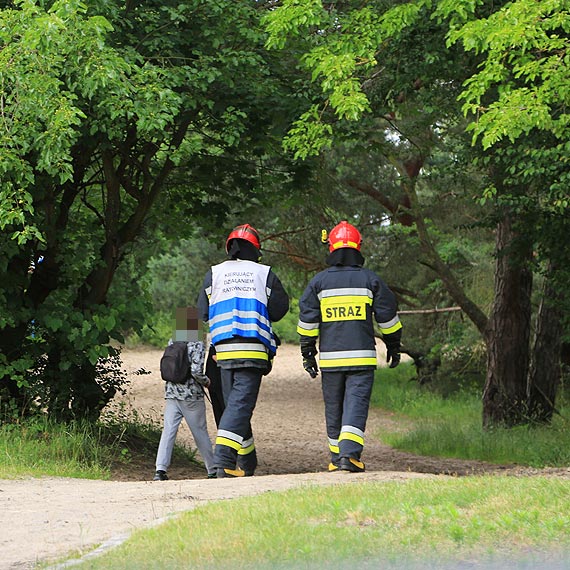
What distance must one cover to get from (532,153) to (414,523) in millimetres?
5138

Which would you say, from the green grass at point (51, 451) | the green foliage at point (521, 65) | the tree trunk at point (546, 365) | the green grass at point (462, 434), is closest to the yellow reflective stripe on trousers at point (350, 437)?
the green grass at point (51, 451)

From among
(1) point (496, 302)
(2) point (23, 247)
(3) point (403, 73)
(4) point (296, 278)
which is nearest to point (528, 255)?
(1) point (496, 302)

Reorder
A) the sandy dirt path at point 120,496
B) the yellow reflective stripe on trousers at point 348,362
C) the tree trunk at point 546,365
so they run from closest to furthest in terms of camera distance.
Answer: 1. the sandy dirt path at point 120,496
2. the yellow reflective stripe on trousers at point 348,362
3. the tree trunk at point 546,365

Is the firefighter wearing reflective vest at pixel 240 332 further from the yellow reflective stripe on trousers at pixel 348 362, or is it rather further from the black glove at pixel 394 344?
the black glove at pixel 394 344

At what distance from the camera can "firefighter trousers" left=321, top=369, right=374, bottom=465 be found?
9055mm

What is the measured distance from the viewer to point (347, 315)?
363 inches

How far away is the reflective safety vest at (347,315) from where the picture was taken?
9.18 meters

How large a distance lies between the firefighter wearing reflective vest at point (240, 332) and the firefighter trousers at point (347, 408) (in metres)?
0.68

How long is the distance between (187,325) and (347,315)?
1.74m

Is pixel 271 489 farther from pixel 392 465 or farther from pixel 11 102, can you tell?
pixel 392 465

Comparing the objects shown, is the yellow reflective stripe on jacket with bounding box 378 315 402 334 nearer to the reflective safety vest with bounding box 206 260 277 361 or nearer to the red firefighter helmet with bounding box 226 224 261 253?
the reflective safety vest with bounding box 206 260 277 361

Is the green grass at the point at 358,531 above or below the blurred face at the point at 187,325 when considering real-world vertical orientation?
below

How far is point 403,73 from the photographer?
37.8 feet

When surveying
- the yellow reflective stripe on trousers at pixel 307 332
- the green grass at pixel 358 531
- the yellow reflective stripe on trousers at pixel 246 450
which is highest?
the yellow reflective stripe on trousers at pixel 307 332
